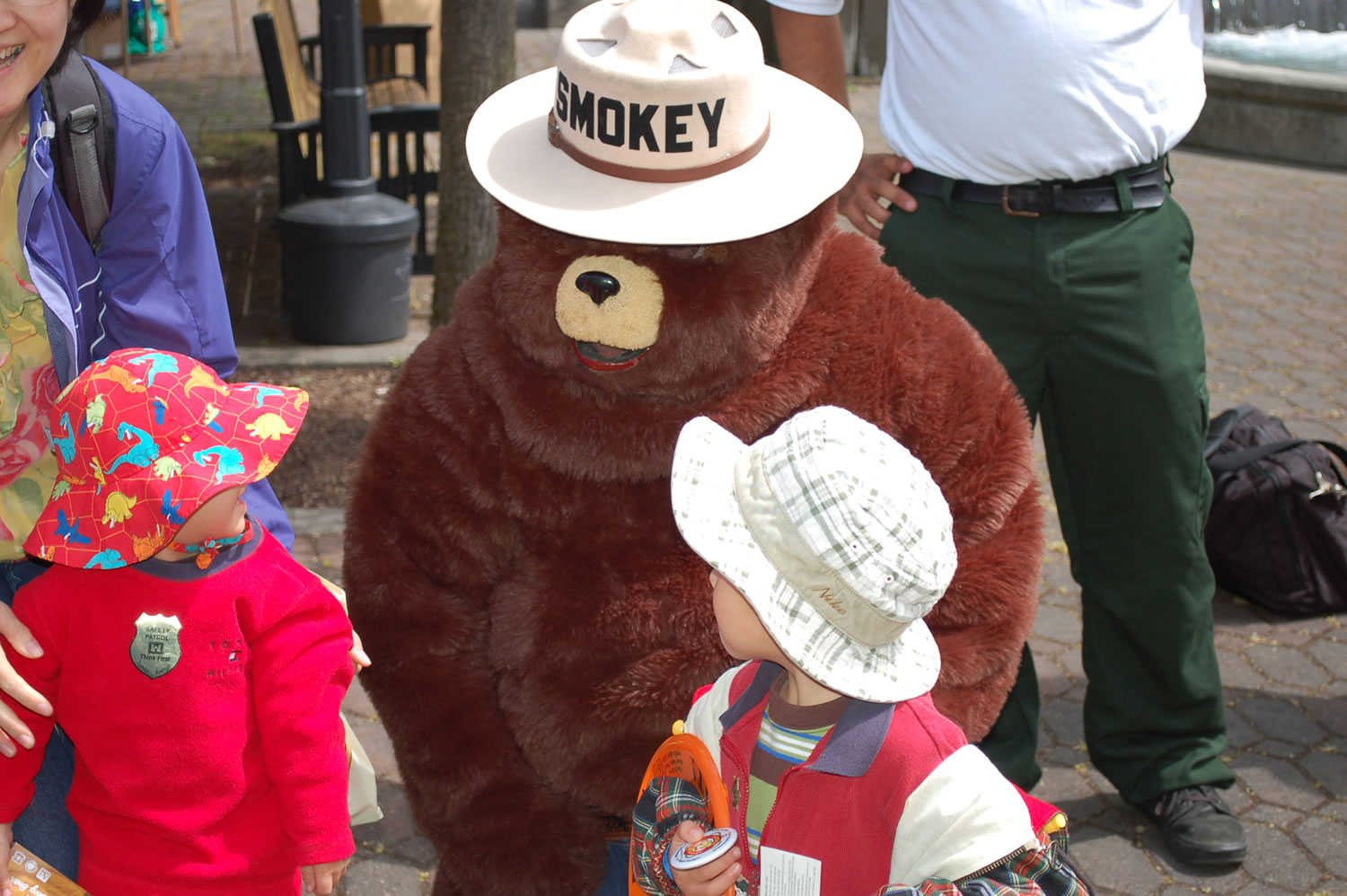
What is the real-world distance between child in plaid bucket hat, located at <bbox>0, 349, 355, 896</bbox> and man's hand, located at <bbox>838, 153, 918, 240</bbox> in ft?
4.67

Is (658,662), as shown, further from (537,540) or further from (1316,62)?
(1316,62)

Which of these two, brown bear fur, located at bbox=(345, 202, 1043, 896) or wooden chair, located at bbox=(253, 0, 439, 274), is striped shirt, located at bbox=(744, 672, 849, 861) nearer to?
brown bear fur, located at bbox=(345, 202, 1043, 896)

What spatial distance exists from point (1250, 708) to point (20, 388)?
3610mm

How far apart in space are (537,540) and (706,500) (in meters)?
0.64

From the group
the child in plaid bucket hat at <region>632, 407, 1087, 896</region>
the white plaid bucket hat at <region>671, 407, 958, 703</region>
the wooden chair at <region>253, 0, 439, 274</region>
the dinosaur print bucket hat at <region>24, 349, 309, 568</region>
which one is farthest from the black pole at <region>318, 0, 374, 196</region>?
the white plaid bucket hat at <region>671, 407, 958, 703</region>

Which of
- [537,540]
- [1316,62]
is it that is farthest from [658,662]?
[1316,62]

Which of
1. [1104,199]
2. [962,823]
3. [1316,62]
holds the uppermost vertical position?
[1104,199]

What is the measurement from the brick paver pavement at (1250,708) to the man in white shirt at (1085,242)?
1.47ft

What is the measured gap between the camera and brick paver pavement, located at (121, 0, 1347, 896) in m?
3.56

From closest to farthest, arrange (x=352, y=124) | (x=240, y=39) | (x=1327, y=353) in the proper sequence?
(x=352, y=124)
(x=1327, y=353)
(x=240, y=39)

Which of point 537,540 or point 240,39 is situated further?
point 240,39

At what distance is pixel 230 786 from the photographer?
2205 millimetres

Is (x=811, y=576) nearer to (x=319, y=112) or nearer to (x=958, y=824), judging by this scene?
(x=958, y=824)

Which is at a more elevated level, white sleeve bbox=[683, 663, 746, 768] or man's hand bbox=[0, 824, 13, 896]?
white sleeve bbox=[683, 663, 746, 768]
